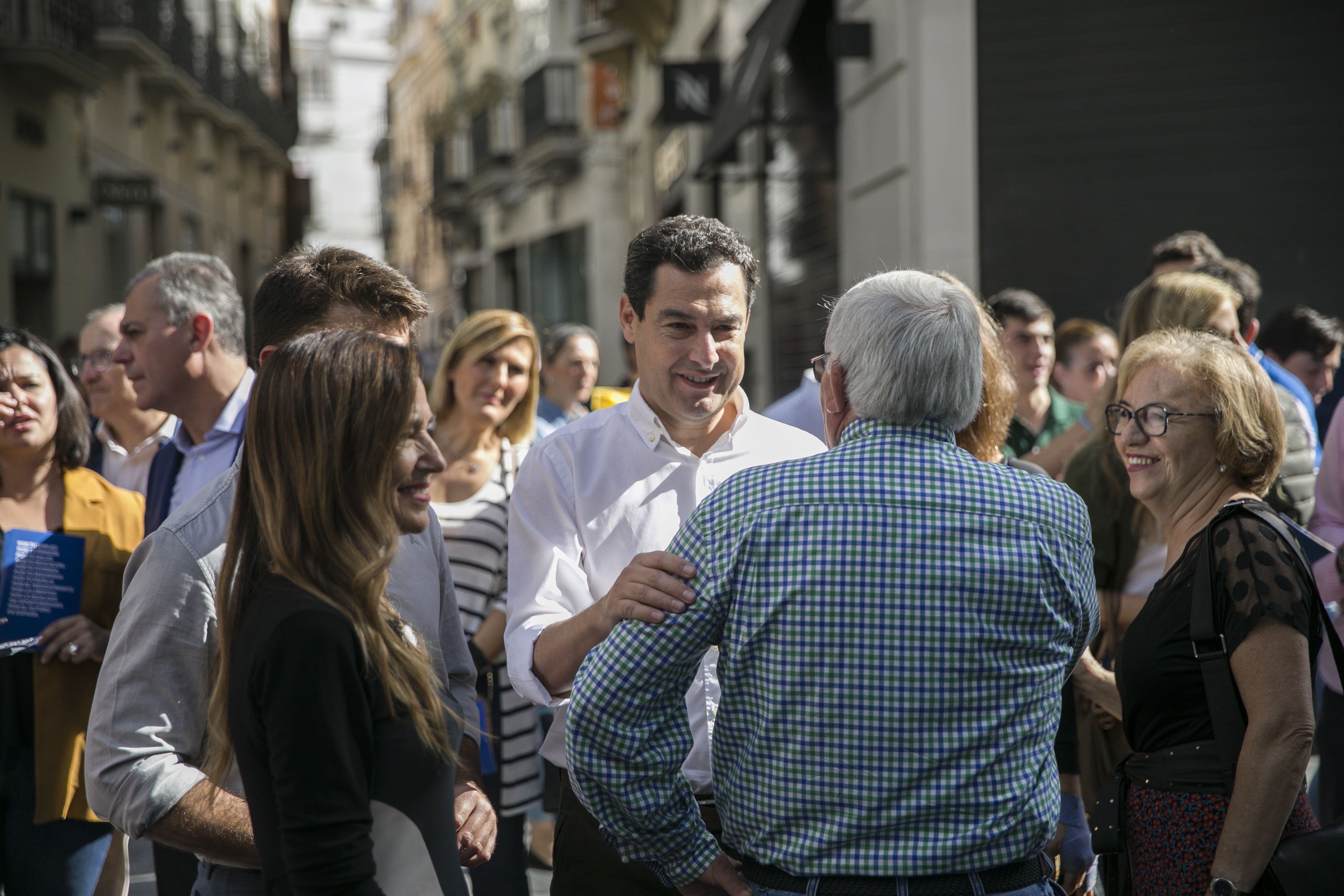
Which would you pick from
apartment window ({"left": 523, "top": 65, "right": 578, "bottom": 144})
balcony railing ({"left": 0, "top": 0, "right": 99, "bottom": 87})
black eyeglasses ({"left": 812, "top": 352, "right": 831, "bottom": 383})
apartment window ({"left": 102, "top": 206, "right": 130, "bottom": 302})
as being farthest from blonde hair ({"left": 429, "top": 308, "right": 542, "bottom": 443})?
apartment window ({"left": 523, "top": 65, "right": 578, "bottom": 144})

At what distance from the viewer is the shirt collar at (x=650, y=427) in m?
2.76

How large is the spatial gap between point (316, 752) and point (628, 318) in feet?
4.76

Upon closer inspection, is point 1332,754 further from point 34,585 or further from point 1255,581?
point 34,585

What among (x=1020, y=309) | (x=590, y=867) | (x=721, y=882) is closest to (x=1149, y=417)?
(x=721, y=882)

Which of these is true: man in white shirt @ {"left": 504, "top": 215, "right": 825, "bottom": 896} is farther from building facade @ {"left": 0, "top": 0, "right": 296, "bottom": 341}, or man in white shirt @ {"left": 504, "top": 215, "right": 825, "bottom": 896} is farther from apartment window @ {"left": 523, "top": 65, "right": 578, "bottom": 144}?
apartment window @ {"left": 523, "top": 65, "right": 578, "bottom": 144}

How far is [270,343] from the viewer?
8.72 ft

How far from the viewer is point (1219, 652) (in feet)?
8.07

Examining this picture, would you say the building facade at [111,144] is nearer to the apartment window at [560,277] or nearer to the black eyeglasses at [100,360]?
the black eyeglasses at [100,360]

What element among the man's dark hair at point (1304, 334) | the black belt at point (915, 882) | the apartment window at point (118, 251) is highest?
the apartment window at point (118, 251)

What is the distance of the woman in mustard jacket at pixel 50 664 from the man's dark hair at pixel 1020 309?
3.31 metres

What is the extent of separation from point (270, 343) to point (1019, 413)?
3.25 metres

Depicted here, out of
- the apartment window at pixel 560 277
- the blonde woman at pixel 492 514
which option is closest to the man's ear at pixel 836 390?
the blonde woman at pixel 492 514

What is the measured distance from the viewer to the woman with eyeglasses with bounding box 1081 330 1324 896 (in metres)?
2.40

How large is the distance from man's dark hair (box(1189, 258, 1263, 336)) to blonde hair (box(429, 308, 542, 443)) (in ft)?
8.13
